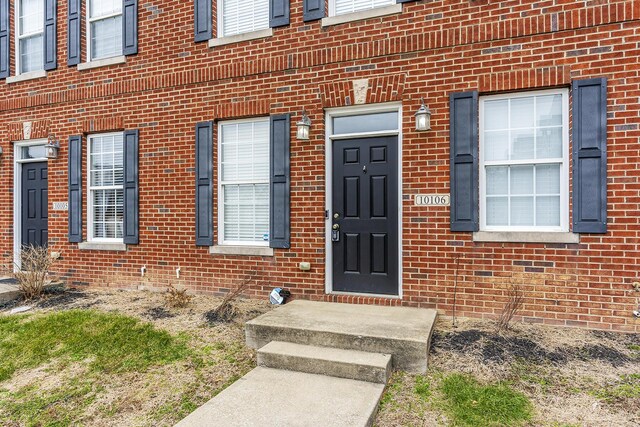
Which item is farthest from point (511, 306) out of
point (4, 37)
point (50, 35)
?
point (4, 37)

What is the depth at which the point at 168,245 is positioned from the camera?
20.8 ft

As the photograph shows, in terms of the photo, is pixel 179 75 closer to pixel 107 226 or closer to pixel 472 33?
pixel 107 226

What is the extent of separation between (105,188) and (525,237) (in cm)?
648

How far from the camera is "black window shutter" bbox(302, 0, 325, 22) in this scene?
5434mm

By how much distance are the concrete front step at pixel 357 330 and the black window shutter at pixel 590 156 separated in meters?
2.01

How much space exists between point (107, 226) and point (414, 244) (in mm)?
5234

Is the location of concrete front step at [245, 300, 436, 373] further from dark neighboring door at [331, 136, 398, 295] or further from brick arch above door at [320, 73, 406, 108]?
brick arch above door at [320, 73, 406, 108]

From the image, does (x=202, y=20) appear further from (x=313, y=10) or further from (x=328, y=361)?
(x=328, y=361)

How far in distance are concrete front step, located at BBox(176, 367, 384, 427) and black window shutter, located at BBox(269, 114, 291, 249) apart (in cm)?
232

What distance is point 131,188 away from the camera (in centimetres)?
655

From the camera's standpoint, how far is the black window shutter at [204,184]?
6.03 metres

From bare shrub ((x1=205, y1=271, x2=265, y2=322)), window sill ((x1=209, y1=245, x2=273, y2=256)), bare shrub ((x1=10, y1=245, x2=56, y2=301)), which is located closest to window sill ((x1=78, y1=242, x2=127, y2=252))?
bare shrub ((x1=10, y1=245, x2=56, y2=301))


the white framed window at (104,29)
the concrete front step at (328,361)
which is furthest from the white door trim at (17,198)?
the concrete front step at (328,361)

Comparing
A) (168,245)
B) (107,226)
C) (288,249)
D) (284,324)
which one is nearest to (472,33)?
(288,249)
